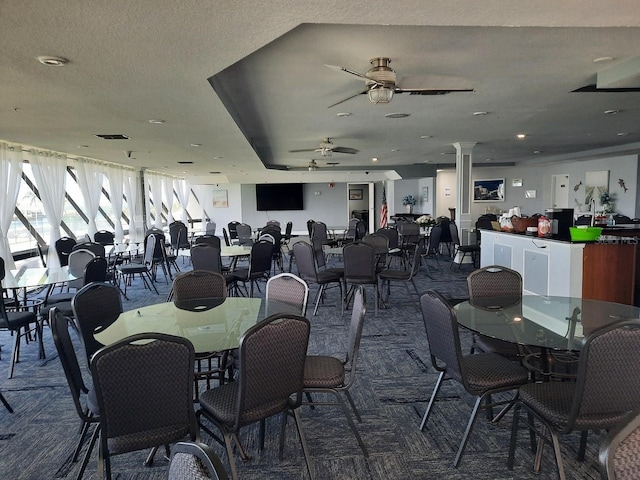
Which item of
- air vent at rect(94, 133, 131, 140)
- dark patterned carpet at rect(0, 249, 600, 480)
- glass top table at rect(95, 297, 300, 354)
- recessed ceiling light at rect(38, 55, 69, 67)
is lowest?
dark patterned carpet at rect(0, 249, 600, 480)

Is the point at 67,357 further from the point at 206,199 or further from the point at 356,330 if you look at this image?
the point at 206,199

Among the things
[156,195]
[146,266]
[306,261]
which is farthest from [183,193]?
[306,261]

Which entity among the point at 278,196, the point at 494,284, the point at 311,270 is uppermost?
the point at 278,196

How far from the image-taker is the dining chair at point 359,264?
18.0 ft

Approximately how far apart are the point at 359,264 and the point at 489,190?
1079cm

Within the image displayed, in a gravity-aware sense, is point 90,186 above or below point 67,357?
above

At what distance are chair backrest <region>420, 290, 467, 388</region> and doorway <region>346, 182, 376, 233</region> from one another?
1430cm

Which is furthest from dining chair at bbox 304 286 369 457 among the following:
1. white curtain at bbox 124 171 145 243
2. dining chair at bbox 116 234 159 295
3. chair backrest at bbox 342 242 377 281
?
white curtain at bbox 124 171 145 243

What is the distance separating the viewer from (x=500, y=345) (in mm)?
2934

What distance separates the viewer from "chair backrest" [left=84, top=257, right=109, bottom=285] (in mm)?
4519

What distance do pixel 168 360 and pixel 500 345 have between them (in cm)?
219

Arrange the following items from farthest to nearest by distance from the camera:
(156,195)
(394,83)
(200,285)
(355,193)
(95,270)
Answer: (355,193) < (156,195) < (95,270) < (200,285) < (394,83)

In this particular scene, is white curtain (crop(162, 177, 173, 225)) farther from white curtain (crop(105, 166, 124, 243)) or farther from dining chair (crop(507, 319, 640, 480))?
dining chair (crop(507, 319, 640, 480))

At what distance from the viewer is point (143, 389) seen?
184 cm
